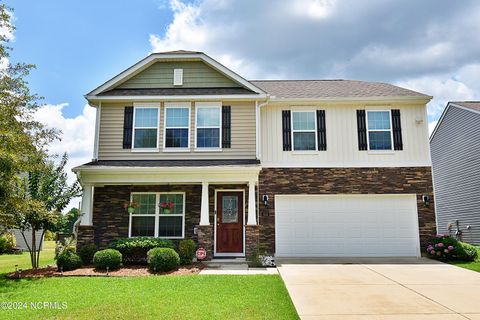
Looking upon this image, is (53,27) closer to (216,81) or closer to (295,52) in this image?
(216,81)

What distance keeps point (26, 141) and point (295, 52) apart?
918cm

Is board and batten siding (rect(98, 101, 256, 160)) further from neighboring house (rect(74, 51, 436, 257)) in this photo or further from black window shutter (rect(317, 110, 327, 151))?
black window shutter (rect(317, 110, 327, 151))

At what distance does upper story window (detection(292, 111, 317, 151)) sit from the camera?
1384 cm

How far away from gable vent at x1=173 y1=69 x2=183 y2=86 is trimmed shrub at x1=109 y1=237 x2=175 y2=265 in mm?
5829

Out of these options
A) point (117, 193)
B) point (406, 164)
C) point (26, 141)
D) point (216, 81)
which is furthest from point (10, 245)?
point (406, 164)

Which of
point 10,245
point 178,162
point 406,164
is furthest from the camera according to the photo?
point 10,245

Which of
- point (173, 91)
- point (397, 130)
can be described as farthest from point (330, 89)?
point (173, 91)

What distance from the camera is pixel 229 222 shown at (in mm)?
13141

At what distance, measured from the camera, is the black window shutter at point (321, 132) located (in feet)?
45.3

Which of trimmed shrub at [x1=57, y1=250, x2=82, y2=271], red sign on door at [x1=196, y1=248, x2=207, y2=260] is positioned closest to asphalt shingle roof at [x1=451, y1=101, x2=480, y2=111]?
red sign on door at [x1=196, y1=248, x2=207, y2=260]

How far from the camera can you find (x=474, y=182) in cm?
1681

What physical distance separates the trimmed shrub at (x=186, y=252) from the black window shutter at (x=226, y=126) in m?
3.68

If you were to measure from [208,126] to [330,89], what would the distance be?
5.40 m

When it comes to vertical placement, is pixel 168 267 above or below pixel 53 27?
below
